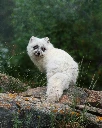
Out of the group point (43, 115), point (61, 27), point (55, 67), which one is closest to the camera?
point (43, 115)

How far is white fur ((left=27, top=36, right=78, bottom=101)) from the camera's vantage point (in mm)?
6641

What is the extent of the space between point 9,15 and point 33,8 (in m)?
2.11

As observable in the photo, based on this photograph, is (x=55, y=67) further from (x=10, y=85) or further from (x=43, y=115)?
(x=43, y=115)

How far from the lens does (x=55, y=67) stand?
7.73 meters

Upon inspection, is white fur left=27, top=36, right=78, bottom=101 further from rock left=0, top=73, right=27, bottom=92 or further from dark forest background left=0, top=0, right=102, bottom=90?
dark forest background left=0, top=0, right=102, bottom=90

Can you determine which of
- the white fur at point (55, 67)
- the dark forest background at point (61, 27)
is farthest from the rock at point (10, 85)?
the dark forest background at point (61, 27)

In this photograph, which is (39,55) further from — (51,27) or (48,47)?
(51,27)

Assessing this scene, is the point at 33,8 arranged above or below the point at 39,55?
above

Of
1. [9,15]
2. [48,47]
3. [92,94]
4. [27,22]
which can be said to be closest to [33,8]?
[27,22]

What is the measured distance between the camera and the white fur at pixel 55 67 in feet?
21.8

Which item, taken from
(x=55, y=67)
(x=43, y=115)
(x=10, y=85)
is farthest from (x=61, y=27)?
(x=43, y=115)

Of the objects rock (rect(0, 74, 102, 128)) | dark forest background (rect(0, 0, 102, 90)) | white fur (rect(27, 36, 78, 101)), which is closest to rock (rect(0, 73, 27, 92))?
white fur (rect(27, 36, 78, 101))

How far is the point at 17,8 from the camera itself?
1526cm

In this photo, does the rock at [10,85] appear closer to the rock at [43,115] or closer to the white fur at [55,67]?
the white fur at [55,67]
